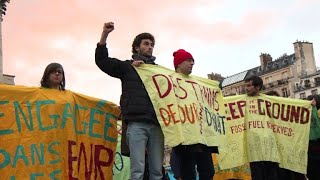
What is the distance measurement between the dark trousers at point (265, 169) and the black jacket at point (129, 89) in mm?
2913

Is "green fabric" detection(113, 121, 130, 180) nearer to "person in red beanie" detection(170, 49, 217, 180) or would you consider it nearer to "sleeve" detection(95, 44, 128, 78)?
"person in red beanie" detection(170, 49, 217, 180)

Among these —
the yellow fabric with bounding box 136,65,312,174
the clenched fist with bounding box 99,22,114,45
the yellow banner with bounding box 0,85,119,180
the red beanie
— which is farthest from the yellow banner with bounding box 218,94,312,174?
the clenched fist with bounding box 99,22,114,45

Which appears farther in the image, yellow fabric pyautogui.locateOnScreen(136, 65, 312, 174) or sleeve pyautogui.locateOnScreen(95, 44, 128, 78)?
yellow fabric pyautogui.locateOnScreen(136, 65, 312, 174)

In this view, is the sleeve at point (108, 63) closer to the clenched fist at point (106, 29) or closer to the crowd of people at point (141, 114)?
the crowd of people at point (141, 114)

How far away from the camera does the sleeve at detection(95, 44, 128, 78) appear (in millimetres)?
6547

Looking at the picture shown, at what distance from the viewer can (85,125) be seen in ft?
23.7

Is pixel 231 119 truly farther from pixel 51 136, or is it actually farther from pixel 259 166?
pixel 51 136

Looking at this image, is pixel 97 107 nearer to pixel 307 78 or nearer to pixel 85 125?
pixel 85 125

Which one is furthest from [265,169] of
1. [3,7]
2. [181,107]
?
[3,7]

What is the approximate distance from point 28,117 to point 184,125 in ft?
6.25

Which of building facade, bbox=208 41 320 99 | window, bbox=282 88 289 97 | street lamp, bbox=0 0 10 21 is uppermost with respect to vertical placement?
building facade, bbox=208 41 320 99

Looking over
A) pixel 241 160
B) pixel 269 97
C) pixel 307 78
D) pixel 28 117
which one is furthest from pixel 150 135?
pixel 307 78

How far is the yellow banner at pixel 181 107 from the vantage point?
22.2ft

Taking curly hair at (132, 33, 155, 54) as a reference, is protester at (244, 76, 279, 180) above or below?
below
